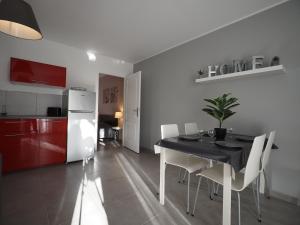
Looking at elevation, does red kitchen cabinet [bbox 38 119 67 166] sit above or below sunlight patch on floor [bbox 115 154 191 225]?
above

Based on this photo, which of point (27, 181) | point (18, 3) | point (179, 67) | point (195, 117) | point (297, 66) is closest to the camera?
point (18, 3)

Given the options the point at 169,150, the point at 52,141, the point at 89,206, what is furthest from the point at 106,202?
the point at 52,141

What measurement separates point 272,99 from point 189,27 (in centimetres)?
180

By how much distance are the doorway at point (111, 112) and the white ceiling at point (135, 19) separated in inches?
102

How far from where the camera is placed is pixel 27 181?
2393 millimetres

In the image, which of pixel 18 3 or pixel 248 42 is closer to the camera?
pixel 18 3

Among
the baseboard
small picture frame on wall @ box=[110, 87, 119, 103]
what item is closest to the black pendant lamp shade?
the baseboard

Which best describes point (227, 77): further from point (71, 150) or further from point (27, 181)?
point (27, 181)

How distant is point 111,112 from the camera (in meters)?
6.61

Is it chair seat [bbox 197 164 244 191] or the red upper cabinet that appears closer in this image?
chair seat [bbox 197 164 244 191]

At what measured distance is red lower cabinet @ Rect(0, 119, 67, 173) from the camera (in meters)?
2.56

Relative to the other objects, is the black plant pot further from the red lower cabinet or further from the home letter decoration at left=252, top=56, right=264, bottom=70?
the red lower cabinet

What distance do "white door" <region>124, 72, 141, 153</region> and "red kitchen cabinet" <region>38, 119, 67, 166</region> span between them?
5.46 ft

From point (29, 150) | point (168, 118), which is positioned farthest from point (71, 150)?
point (168, 118)
